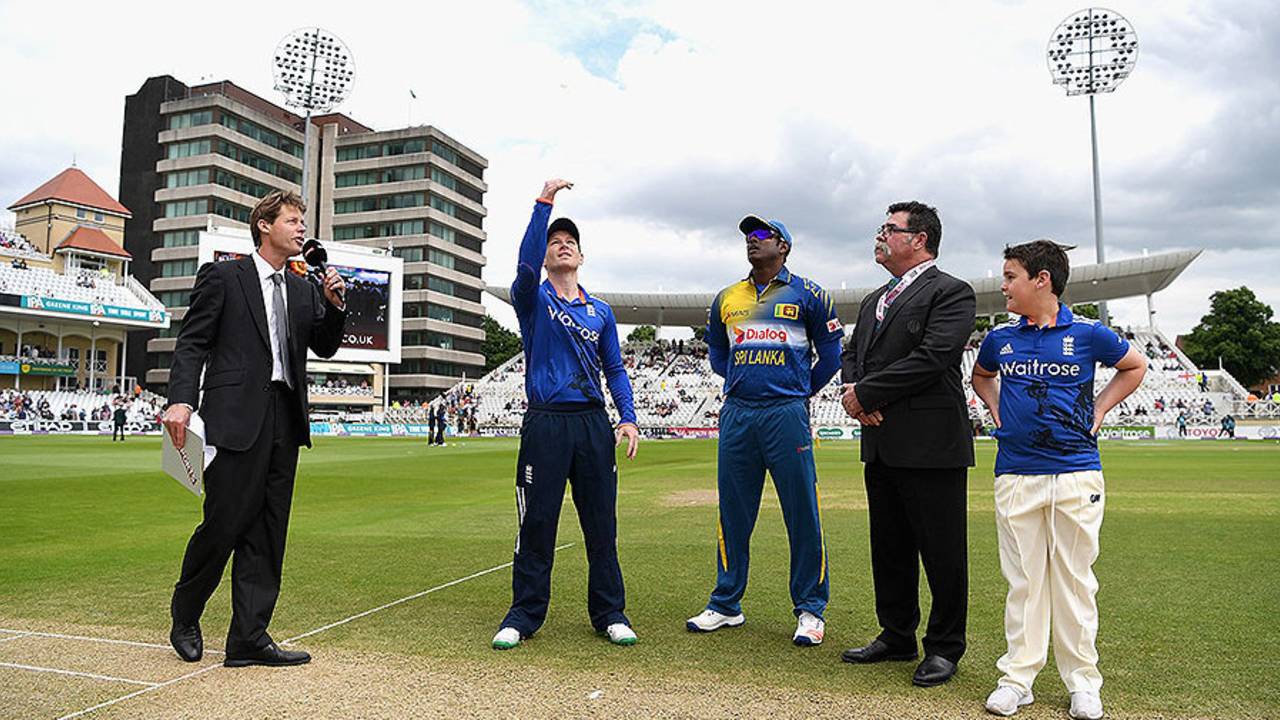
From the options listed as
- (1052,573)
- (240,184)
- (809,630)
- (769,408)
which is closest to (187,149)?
(240,184)

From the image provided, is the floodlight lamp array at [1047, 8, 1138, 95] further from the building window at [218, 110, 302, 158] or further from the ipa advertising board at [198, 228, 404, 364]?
the building window at [218, 110, 302, 158]

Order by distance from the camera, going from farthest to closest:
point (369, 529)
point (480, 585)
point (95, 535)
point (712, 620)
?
point (369, 529)
point (95, 535)
point (480, 585)
point (712, 620)

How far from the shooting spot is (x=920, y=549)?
4.20 meters

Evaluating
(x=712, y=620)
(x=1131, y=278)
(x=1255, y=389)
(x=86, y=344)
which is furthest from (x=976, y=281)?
(x=86, y=344)

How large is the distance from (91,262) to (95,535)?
212 feet

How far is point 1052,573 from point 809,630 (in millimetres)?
1263

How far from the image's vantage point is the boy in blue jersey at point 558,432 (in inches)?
183

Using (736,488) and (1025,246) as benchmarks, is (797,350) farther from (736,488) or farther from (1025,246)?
(1025,246)

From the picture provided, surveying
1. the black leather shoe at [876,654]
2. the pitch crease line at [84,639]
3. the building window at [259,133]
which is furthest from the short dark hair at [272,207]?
the building window at [259,133]

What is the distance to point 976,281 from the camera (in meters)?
56.5

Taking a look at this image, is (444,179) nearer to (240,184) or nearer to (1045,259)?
(240,184)

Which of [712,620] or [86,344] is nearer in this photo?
[712,620]

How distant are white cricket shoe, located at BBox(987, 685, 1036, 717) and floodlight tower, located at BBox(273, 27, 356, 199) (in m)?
55.0

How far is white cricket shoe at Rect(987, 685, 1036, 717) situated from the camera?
11.2ft
